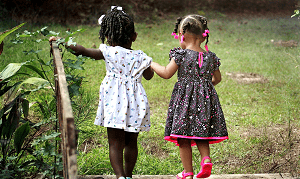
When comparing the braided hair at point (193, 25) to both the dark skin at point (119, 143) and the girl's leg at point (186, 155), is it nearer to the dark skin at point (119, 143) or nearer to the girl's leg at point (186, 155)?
the dark skin at point (119, 143)

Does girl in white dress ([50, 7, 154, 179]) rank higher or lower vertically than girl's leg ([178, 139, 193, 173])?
higher

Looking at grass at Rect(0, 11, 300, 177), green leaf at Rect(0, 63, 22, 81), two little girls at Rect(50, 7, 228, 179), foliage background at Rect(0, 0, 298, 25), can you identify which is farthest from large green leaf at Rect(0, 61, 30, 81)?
foliage background at Rect(0, 0, 298, 25)

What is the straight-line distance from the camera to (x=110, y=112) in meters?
2.48

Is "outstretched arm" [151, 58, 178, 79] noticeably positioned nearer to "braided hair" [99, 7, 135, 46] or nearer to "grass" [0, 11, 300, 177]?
"braided hair" [99, 7, 135, 46]

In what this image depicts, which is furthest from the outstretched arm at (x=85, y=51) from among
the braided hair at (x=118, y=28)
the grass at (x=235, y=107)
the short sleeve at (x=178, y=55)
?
the short sleeve at (x=178, y=55)

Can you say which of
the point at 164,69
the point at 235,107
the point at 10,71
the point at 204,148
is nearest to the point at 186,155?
the point at 204,148

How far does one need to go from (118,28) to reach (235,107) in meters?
3.02

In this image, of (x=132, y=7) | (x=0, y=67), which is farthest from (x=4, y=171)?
(x=132, y=7)

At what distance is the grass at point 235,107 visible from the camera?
3307mm

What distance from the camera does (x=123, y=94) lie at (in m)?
2.52

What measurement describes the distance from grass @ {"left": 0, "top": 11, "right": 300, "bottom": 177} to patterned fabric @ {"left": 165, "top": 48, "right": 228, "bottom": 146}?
54 centimetres

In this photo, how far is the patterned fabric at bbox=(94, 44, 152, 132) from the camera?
8.14ft

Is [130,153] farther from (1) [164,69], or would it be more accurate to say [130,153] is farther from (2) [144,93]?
(1) [164,69]

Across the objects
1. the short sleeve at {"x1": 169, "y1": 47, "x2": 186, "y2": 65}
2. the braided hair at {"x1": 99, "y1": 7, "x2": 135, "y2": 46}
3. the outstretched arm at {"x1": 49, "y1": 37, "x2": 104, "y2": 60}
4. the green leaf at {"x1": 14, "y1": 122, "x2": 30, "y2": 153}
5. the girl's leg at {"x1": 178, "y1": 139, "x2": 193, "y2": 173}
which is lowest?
the girl's leg at {"x1": 178, "y1": 139, "x2": 193, "y2": 173}
